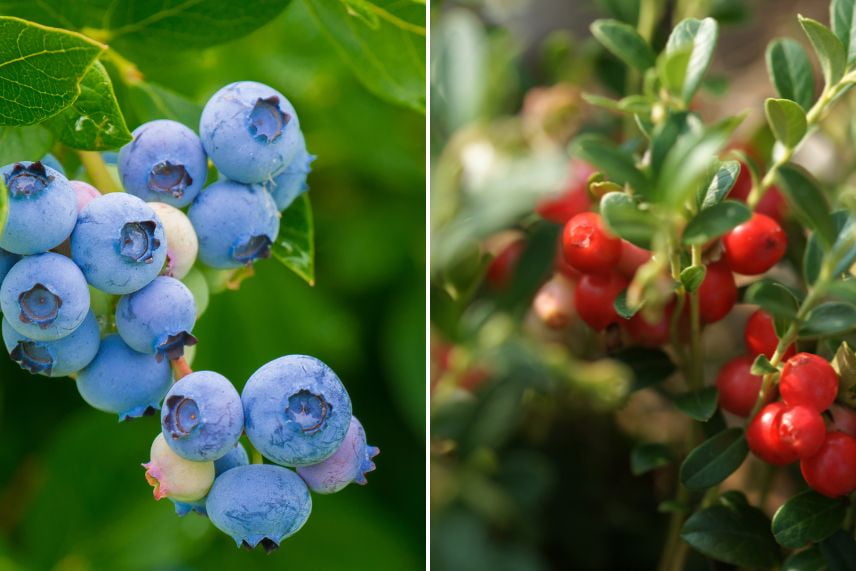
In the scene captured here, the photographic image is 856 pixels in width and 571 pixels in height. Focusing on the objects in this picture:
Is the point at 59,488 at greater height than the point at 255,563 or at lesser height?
greater

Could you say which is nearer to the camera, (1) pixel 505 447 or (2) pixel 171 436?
(2) pixel 171 436

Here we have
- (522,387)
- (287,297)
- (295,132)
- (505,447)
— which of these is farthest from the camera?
(287,297)

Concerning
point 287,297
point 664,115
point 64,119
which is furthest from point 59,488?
point 664,115

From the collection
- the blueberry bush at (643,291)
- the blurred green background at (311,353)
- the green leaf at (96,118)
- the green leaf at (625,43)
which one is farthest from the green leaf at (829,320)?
the blurred green background at (311,353)

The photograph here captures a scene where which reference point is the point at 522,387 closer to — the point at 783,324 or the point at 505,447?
the point at 505,447

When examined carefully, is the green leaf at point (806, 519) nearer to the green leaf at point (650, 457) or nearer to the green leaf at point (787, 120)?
the green leaf at point (650, 457)

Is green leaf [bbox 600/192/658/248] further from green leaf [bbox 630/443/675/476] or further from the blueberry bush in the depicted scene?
green leaf [bbox 630/443/675/476]

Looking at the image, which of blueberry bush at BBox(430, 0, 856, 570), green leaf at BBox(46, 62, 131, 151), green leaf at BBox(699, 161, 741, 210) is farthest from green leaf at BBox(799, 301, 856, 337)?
green leaf at BBox(46, 62, 131, 151)
